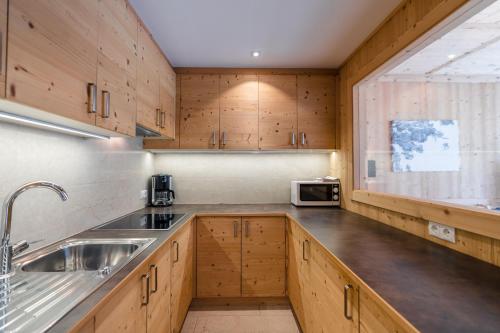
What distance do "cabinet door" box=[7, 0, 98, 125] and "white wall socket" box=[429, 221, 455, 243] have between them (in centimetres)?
189

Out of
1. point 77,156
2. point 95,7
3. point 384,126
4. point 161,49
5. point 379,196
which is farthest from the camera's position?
point 384,126

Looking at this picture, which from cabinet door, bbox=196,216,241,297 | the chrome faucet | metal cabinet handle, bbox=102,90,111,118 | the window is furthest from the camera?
cabinet door, bbox=196,216,241,297

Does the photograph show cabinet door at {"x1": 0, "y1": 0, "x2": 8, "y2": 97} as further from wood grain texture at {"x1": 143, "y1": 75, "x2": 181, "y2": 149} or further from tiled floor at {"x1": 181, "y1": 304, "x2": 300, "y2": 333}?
tiled floor at {"x1": 181, "y1": 304, "x2": 300, "y2": 333}

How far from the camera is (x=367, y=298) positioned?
1.02m

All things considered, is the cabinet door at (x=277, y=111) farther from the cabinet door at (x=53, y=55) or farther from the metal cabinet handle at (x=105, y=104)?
the cabinet door at (x=53, y=55)

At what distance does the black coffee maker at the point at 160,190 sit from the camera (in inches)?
114

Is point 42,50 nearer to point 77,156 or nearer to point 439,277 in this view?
point 77,156

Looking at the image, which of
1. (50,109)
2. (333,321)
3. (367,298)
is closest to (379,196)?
(333,321)

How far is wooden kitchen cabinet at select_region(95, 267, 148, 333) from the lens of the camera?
0.90 m

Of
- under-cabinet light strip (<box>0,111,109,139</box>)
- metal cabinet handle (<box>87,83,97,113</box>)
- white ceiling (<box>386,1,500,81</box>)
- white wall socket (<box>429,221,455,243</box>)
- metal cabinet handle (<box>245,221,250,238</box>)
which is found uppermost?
white ceiling (<box>386,1,500,81</box>)

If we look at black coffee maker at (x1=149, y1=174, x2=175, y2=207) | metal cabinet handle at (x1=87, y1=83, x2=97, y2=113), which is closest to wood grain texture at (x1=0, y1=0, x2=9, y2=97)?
metal cabinet handle at (x1=87, y1=83, x2=97, y2=113)

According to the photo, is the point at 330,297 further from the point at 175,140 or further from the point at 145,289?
the point at 175,140

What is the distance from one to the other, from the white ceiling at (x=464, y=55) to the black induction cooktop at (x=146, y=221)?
7.15ft

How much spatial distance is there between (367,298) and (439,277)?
0.29 meters
